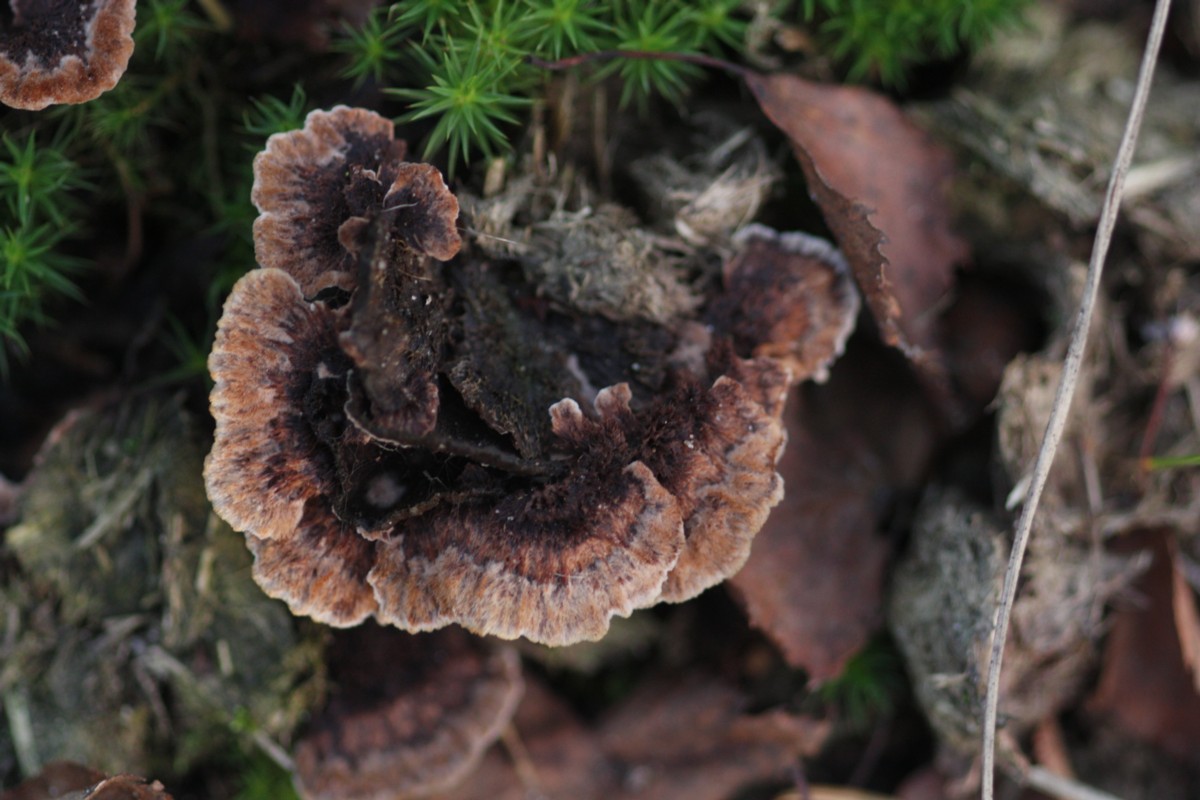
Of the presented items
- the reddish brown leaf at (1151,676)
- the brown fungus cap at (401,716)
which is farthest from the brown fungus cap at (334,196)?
the reddish brown leaf at (1151,676)

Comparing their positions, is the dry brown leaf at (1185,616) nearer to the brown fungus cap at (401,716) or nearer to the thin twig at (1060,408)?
the thin twig at (1060,408)

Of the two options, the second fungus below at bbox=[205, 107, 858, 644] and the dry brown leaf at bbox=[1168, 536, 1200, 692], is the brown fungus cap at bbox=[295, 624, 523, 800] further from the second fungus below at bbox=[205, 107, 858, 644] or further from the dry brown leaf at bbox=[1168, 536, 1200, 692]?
the dry brown leaf at bbox=[1168, 536, 1200, 692]

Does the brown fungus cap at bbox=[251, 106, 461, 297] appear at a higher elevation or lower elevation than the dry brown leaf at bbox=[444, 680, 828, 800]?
higher

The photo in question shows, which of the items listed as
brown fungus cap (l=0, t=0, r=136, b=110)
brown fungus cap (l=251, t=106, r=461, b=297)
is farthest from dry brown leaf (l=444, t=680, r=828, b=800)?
brown fungus cap (l=0, t=0, r=136, b=110)

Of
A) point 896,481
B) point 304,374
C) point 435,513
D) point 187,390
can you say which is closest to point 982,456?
point 896,481

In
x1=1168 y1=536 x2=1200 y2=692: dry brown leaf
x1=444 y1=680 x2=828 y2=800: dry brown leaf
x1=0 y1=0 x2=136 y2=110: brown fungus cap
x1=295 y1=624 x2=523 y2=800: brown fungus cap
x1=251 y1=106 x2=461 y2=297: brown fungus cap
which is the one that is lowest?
x1=444 y1=680 x2=828 y2=800: dry brown leaf

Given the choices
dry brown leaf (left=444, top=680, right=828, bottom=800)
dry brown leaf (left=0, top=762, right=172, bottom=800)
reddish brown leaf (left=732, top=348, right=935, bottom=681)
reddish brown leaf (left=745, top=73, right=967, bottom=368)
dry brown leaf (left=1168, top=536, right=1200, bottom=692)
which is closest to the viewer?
dry brown leaf (left=0, top=762, right=172, bottom=800)
